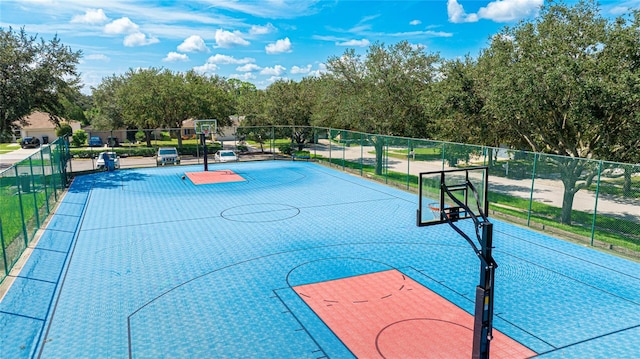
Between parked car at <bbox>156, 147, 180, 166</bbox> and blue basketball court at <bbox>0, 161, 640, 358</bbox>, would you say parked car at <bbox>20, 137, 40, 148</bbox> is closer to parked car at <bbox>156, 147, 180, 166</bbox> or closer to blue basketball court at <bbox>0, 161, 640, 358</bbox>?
parked car at <bbox>156, 147, 180, 166</bbox>

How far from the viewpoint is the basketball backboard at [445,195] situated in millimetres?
7537

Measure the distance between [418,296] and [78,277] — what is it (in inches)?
312

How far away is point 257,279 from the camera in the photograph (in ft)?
A: 35.1

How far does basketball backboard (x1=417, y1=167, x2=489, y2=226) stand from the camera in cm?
754

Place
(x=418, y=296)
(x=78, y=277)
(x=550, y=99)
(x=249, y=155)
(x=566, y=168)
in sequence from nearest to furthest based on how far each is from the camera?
(x=418, y=296) < (x=78, y=277) < (x=566, y=168) < (x=550, y=99) < (x=249, y=155)

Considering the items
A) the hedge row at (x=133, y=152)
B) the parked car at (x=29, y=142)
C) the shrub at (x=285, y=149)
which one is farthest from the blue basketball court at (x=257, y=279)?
the parked car at (x=29, y=142)

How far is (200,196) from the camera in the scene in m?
20.5

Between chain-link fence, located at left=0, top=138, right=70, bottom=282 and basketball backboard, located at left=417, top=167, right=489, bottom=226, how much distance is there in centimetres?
890

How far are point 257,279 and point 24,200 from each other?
26.0 ft

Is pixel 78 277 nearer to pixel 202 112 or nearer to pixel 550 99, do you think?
pixel 550 99

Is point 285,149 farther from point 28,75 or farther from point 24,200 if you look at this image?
point 24,200

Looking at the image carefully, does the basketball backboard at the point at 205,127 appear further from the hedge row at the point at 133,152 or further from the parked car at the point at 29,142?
the parked car at the point at 29,142

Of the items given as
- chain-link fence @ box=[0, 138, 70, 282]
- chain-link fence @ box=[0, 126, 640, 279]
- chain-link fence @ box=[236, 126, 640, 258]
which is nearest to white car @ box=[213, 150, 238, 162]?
chain-link fence @ box=[0, 126, 640, 279]

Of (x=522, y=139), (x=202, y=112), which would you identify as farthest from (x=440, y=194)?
(x=202, y=112)
